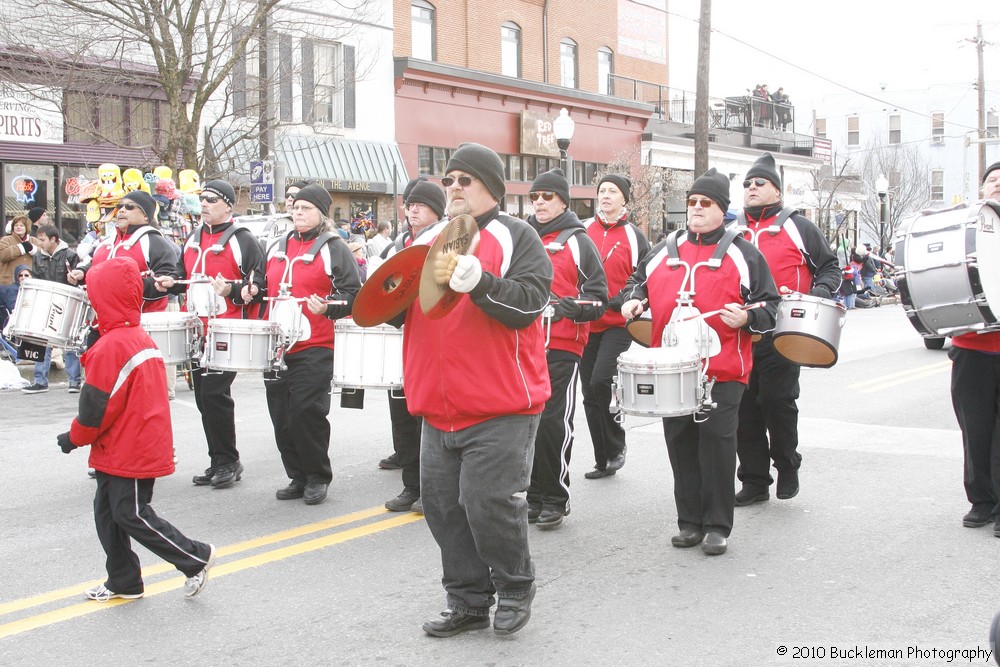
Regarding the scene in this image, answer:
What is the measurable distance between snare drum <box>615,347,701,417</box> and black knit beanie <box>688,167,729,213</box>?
956mm

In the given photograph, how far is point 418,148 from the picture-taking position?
2894 cm

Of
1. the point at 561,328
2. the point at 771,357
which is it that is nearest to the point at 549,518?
the point at 561,328

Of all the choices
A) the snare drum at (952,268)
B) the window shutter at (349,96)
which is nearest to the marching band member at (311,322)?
the snare drum at (952,268)

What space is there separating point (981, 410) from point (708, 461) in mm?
1762

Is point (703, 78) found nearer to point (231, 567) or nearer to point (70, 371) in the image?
point (70, 371)

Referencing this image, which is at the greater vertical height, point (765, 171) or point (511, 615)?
point (765, 171)

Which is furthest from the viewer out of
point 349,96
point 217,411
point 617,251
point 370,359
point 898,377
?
point 349,96

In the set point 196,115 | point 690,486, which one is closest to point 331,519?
point 690,486

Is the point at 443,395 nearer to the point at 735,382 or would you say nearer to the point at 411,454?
the point at 735,382

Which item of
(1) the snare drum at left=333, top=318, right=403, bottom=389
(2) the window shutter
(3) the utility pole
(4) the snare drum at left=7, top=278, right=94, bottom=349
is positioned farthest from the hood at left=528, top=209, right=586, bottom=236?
(2) the window shutter

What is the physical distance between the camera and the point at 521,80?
1249 inches

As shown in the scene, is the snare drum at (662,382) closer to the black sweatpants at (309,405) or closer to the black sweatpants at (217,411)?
the black sweatpants at (309,405)

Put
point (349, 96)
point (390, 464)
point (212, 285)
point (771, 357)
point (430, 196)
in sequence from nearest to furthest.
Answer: point (430, 196) < point (771, 357) < point (212, 285) < point (390, 464) < point (349, 96)

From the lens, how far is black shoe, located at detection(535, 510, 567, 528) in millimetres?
6664
